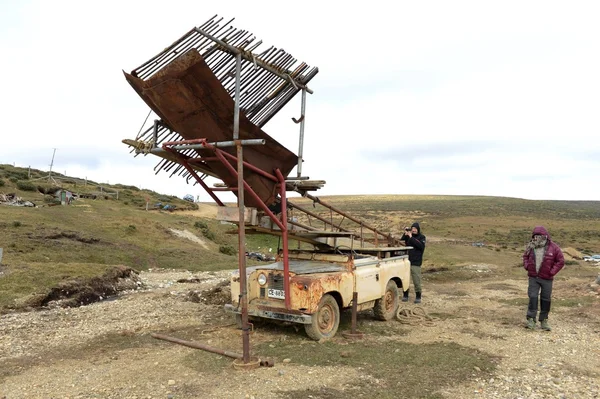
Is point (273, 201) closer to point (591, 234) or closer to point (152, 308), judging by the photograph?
point (152, 308)

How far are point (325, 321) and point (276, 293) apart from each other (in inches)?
40.2

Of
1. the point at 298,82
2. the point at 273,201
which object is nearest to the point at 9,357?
the point at 273,201

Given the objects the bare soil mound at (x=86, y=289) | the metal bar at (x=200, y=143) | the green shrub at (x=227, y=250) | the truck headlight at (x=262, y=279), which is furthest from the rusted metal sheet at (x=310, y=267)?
the green shrub at (x=227, y=250)

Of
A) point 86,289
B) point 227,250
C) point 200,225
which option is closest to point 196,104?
point 86,289

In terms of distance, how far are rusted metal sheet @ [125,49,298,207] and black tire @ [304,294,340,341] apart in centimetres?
252

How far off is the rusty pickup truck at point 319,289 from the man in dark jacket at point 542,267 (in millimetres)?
2727

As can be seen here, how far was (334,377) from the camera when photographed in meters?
6.02

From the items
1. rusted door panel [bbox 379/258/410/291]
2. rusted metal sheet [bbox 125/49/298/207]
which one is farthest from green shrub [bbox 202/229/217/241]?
rusted metal sheet [bbox 125/49/298/207]

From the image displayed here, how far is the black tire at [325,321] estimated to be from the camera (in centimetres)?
769

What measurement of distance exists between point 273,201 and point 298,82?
2.25 metres

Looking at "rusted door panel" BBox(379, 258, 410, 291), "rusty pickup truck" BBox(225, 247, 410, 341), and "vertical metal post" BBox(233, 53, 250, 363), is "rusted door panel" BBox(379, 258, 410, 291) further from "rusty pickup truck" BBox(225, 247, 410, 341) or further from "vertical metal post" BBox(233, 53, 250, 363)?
"vertical metal post" BBox(233, 53, 250, 363)

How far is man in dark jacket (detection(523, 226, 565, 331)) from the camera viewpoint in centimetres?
884

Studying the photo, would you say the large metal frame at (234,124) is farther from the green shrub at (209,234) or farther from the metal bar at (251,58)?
the green shrub at (209,234)

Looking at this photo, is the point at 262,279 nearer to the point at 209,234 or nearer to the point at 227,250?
the point at 227,250
